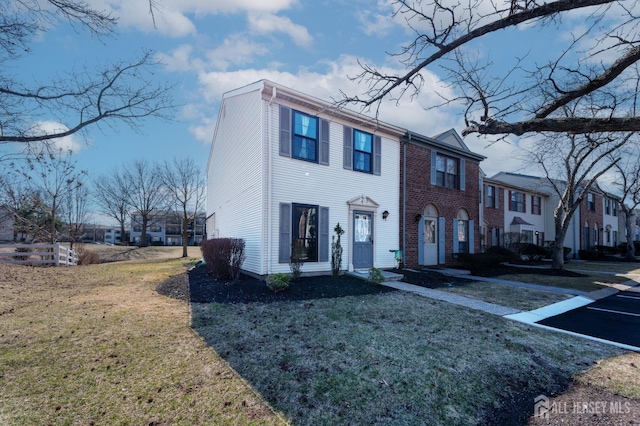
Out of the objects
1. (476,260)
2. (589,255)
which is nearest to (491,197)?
(589,255)

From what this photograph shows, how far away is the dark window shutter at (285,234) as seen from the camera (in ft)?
31.4

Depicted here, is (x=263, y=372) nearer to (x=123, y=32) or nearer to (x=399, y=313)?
(x=399, y=313)

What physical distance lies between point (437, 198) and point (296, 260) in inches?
317

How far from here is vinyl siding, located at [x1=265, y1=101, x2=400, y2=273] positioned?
960cm

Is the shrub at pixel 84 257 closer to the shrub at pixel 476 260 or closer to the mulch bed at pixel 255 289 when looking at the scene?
the mulch bed at pixel 255 289

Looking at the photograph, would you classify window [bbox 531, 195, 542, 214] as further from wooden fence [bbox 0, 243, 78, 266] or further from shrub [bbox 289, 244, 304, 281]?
wooden fence [bbox 0, 243, 78, 266]

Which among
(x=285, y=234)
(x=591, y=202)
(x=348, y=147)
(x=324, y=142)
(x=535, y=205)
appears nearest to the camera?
(x=285, y=234)

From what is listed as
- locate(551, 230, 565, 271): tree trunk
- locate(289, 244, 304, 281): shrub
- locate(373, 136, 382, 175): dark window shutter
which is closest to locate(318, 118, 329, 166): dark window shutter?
locate(373, 136, 382, 175): dark window shutter

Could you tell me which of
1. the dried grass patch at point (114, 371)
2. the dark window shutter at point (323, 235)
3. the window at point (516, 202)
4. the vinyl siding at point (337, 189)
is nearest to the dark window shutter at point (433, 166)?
the vinyl siding at point (337, 189)

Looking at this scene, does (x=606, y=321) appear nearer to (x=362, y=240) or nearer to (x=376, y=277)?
(x=376, y=277)

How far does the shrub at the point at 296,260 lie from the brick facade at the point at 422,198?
16.8 ft

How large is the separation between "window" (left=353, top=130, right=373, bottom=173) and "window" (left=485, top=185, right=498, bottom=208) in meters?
13.2

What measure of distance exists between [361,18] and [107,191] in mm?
37807

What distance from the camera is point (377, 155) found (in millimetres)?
12156
